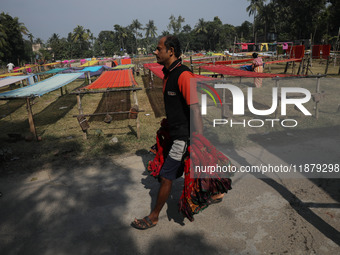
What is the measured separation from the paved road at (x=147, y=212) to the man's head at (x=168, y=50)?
5.91 feet

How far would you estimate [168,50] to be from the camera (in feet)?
8.38

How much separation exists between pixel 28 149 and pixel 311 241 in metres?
5.53

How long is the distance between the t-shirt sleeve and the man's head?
27cm

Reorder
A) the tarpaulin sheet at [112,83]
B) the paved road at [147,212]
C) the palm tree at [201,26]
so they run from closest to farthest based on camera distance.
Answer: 1. the paved road at [147,212]
2. the tarpaulin sheet at [112,83]
3. the palm tree at [201,26]

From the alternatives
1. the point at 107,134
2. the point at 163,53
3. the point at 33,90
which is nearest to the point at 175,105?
the point at 163,53

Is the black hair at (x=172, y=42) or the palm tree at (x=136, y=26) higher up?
the palm tree at (x=136, y=26)

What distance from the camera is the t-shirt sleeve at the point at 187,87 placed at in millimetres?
2377

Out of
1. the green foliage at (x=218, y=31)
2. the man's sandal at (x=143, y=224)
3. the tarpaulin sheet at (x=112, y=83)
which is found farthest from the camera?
the green foliage at (x=218, y=31)

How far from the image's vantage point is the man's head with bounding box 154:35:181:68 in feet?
8.32

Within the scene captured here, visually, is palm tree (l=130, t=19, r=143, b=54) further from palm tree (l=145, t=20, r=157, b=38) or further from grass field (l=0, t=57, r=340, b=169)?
grass field (l=0, t=57, r=340, b=169)

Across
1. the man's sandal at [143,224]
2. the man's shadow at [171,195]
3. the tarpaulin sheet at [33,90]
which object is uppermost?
the tarpaulin sheet at [33,90]

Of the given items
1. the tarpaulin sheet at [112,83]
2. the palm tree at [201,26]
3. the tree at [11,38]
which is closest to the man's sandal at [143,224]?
the tarpaulin sheet at [112,83]

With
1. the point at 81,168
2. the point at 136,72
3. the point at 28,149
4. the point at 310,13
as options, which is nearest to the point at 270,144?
the point at 81,168

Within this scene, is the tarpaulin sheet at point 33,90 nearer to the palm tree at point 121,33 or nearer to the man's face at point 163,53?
the man's face at point 163,53
